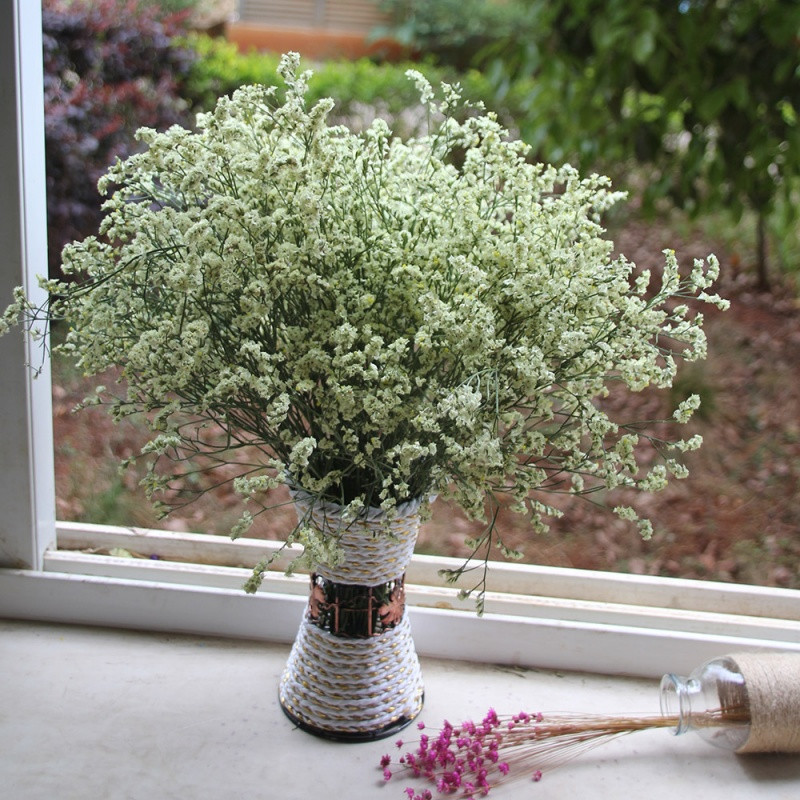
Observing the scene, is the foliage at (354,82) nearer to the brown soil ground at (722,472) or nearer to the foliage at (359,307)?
the brown soil ground at (722,472)

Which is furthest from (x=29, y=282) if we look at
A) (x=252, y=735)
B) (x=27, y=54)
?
(x=252, y=735)

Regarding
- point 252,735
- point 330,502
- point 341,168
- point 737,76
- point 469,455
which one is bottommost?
point 252,735

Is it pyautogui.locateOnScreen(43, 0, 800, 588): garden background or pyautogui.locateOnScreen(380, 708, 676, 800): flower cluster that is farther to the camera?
pyautogui.locateOnScreen(43, 0, 800, 588): garden background

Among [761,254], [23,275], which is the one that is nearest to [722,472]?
[761,254]

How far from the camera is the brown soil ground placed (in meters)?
1.39

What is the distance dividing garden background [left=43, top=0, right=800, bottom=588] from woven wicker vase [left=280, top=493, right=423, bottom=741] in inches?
14.1

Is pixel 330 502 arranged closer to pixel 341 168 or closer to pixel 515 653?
pixel 341 168

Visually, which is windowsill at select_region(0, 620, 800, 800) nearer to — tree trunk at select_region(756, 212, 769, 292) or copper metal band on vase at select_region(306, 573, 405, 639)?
copper metal band on vase at select_region(306, 573, 405, 639)

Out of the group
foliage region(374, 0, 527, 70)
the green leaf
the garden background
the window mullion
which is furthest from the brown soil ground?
A: foliage region(374, 0, 527, 70)

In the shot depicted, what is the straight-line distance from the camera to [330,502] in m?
0.97

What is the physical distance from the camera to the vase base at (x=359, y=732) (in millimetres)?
1103

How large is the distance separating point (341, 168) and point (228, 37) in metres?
0.58

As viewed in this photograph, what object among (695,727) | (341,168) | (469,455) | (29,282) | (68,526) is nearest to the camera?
(469,455)

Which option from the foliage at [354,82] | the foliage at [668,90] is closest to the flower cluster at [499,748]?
the foliage at [668,90]
